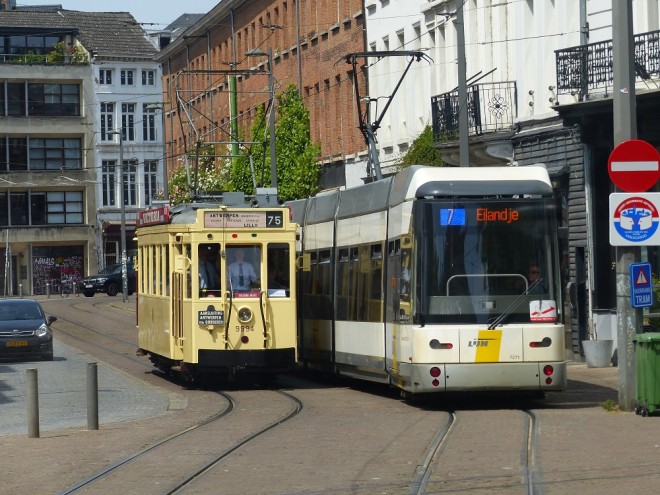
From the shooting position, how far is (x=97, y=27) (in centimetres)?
10369

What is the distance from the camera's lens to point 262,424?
59.7ft

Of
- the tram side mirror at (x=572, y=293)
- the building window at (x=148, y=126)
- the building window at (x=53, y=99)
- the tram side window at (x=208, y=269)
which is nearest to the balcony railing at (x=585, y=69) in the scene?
the tram side mirror at (x=572, y=293)

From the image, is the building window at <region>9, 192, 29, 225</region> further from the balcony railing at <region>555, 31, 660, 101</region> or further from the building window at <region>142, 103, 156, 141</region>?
the balcony railing at <region>555, 31, 660, 101</region>

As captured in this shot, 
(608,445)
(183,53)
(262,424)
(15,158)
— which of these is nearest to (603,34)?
(262,424)

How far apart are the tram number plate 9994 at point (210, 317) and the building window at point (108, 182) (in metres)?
77.1

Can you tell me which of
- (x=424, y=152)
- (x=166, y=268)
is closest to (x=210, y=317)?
(x=166, y=268)

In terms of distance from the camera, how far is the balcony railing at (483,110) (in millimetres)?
33812

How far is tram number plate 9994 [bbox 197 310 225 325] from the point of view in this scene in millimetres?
23483

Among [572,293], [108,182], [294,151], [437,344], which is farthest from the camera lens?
[108,182]

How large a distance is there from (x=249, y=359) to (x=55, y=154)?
75.0m

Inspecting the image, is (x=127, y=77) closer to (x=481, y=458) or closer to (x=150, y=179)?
(x=150, y=179)

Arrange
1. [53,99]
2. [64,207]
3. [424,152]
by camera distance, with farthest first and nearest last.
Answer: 1. [64,207]
2. [53,99]
3. [424,152]

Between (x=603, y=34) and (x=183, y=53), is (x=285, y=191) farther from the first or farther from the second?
(x=183, y=53)

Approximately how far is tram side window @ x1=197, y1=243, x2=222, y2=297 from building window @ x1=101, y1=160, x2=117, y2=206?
3022 inches
